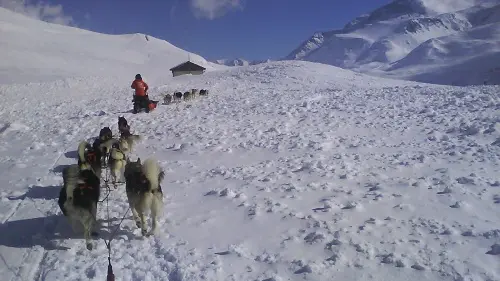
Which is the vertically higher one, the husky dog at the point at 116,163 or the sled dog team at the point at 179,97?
the sled dog team at the point at 179,97

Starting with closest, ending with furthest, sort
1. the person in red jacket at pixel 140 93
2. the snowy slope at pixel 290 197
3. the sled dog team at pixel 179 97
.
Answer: the snowy slope at pixel 290 197 → the person in red jacket at pixel 140 93 → the sled dog team at pixel 179 97

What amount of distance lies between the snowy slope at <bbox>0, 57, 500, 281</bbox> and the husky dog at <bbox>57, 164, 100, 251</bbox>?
0.34m

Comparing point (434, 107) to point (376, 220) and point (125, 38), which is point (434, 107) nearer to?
point (376, 220)

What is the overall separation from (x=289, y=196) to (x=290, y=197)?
5 cm

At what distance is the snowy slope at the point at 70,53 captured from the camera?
159 ft

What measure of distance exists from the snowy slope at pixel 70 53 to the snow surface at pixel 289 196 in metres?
32.2

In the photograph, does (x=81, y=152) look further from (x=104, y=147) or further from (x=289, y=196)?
(x=289, y=196)

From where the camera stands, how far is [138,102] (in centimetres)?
1568

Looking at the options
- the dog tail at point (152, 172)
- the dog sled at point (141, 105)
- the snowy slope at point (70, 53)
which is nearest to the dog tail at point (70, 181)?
the dog tail at point (152, 172)

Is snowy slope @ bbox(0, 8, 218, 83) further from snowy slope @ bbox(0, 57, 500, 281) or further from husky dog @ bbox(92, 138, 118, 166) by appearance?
husky dog @ bbox(92, 138, 118, 166)

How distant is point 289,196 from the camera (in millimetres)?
6711

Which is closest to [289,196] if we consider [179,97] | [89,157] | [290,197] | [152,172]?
[290,197]

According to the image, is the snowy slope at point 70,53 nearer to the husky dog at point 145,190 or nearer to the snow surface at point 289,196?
the snow surface at point 289,196

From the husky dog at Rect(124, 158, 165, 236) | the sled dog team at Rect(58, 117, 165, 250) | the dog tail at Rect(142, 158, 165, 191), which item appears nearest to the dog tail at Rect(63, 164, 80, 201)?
the sled dog team at Rect(58, 117, 165, 250)
